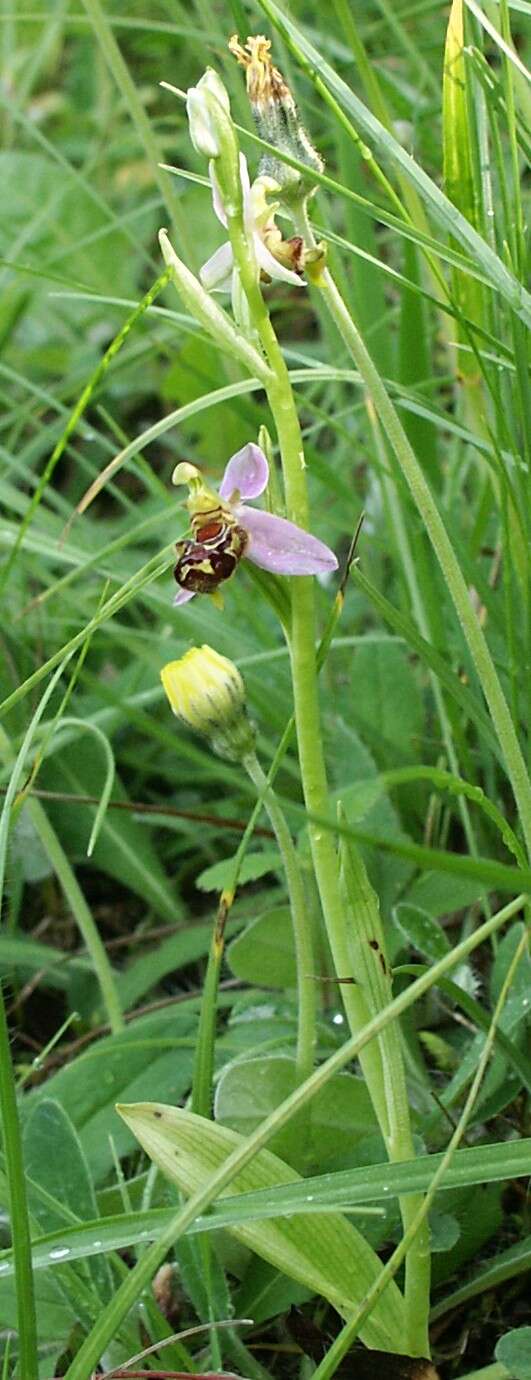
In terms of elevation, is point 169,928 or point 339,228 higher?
point 339,228

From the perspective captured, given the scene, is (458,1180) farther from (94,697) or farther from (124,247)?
(124,247)

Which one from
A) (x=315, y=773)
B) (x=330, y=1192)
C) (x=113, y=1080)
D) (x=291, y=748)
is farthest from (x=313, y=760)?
(x=291, y=748)

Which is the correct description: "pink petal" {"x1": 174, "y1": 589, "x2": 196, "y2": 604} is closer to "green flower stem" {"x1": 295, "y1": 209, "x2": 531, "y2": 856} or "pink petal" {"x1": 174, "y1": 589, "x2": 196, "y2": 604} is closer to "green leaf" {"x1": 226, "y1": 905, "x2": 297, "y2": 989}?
"green flower stem" {"x1": 295, "y1": 209, "x2": 531, "y2": 856}

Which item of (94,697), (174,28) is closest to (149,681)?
(94,697)

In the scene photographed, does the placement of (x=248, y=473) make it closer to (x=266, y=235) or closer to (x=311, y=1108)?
(x=266, y=235)

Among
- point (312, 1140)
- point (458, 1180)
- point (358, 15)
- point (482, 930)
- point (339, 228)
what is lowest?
point (312, 1140)

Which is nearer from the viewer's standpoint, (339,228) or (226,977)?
(226,977)

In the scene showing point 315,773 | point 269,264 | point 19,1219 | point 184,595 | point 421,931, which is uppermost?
point 269,264
